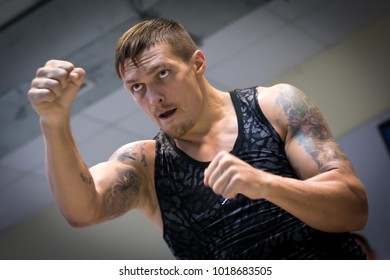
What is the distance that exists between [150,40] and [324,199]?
55cm

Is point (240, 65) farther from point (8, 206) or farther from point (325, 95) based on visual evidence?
point (8, 206)

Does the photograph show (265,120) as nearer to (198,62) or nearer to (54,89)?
(198,62)

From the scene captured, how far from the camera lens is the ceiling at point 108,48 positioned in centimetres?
241

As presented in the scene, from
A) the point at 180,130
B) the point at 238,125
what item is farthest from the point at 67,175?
the point at 238,125

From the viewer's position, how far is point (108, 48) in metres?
2.49

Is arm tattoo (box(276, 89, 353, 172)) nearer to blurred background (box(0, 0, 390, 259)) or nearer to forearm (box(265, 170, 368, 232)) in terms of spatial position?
forearm (box(265, 170, 368, 232))

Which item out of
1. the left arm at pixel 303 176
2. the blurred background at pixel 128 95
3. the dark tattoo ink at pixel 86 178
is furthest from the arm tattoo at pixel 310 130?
the blurred background at pixel 128 95

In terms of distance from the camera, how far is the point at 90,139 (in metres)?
2.86

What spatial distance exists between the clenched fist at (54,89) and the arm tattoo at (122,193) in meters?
0.29

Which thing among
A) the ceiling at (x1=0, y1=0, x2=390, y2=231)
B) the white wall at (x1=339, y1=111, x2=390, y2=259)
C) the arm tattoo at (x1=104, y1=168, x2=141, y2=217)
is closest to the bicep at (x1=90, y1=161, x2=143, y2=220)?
the arm tattoo at (x1=104, y1=168, x2=141, y2=217)

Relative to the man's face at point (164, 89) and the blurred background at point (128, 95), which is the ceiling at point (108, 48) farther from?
the man's face at point (164, 89)

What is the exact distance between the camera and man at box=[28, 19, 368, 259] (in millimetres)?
1337

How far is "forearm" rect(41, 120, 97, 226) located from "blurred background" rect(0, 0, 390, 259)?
1149mm
